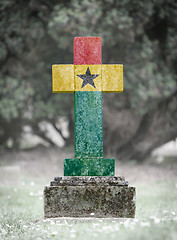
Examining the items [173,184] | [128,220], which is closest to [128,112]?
[173,184]

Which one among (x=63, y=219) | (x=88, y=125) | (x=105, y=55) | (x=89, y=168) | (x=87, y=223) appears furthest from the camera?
(x=105, y=55)

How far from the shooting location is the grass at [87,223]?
3497 mm

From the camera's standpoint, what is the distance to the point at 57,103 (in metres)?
10.9

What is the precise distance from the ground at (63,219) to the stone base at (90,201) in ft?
0.53

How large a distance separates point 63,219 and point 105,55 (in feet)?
22.2

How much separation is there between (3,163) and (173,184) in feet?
16.8

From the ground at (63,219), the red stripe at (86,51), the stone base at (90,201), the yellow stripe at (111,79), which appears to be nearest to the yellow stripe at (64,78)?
the red stripe at (86,51)

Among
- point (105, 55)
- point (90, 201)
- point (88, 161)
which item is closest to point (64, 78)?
point (88, 161)

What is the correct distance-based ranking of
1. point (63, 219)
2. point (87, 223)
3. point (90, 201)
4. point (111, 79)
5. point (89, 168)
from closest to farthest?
point (87, 223), point (63, 219), point (90, 201), point (89, 168), point (111, 79)

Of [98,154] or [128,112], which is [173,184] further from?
[98,154]

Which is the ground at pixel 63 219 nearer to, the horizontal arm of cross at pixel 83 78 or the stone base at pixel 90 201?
the stone base at pixel 90 201

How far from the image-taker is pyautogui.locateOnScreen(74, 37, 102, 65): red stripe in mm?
4992

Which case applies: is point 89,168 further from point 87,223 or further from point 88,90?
point 88,90

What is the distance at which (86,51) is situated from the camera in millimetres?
4996
